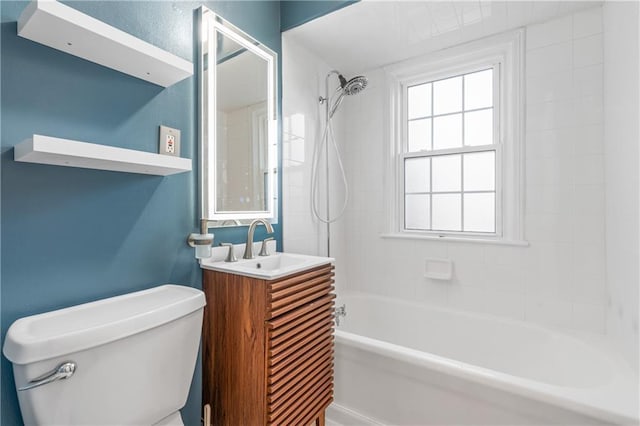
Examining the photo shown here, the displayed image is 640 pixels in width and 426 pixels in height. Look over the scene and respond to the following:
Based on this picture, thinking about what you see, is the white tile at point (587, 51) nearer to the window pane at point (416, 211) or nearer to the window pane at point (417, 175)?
the window pane at point (417, 175)

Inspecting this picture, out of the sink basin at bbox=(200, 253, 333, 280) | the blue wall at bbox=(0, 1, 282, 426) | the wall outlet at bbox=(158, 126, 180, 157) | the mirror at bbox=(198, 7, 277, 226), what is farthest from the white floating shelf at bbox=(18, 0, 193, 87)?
the sink basin at bbox=(200, 253, 333, 280)

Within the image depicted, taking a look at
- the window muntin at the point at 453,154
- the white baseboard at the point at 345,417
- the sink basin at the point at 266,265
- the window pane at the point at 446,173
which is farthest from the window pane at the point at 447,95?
the white baseboard at the point at 345,417

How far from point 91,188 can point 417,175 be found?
6.82 feet

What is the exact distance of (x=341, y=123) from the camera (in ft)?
8.63

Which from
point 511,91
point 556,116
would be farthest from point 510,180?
point 511,91

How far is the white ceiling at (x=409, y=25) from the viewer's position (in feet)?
5.66

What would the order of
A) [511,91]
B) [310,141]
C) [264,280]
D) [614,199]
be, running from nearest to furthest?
[264,280] < [614,199] < [511,91] < [310,141]

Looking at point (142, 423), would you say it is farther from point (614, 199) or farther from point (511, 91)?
point (511, 91)

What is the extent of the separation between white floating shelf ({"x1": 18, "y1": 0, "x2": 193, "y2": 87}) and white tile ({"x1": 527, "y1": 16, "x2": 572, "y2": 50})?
2029mm

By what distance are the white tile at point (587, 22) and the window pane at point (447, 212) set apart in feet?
3.75

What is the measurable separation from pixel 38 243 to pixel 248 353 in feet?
2.66

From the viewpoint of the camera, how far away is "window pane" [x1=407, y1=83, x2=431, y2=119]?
2.39 meters

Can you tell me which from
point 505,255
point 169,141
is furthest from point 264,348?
point 505,255

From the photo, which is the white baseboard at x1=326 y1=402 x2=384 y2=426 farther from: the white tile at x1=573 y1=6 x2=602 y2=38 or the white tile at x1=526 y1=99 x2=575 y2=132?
the white tile at x1=573 y1=6 x2=602 y2=38
